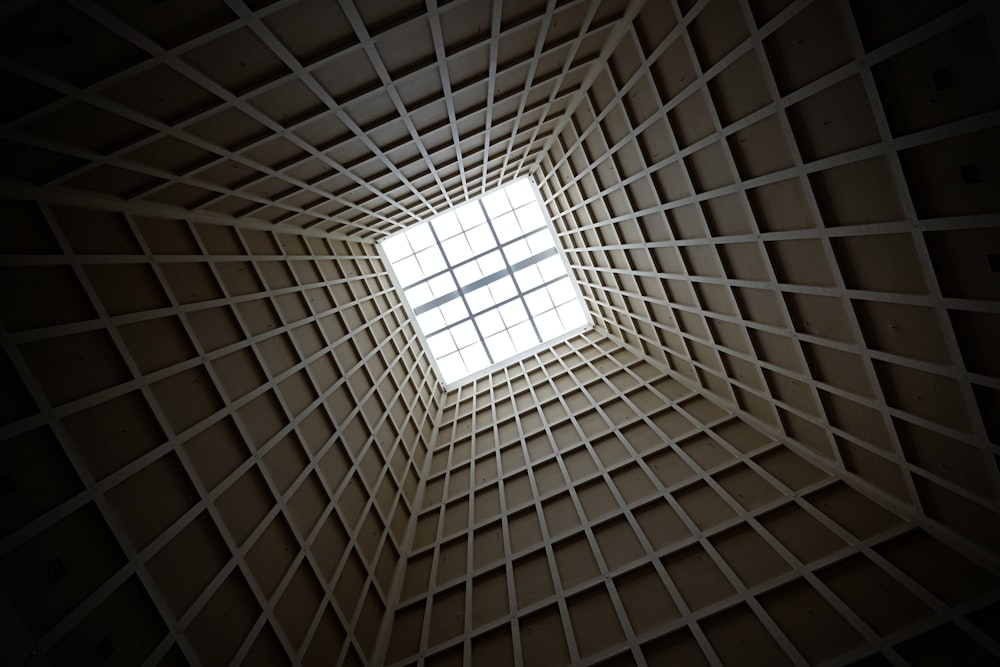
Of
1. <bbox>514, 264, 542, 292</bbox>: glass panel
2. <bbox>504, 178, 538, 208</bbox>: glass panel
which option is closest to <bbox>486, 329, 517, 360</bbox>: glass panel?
<bbox>514, 264, 542, 292</bbox>: glass panel

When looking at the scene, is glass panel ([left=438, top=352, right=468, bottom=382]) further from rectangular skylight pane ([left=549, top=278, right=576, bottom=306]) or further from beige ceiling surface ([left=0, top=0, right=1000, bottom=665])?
beige ceiling surface ([left=0, top=0, right=1000, bottom=665])

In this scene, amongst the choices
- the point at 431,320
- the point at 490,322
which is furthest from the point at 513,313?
the point at 431,320

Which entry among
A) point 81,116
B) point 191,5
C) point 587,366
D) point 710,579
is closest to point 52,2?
point 191,5

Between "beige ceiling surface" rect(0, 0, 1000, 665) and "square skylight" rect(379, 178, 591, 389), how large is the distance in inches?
379

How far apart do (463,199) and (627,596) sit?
16615 millimetres

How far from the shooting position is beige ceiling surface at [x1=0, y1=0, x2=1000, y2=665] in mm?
6848

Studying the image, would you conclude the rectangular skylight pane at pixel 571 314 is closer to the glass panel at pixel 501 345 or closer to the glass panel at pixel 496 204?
the glass panel at pixel 501 345

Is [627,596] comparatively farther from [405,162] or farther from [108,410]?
[405,162]

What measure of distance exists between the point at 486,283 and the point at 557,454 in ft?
41.1

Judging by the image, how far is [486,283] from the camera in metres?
27.5

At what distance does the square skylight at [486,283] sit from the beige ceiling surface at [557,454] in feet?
31.6

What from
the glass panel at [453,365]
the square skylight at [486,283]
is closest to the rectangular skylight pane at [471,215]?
the square skylight at [486,283]

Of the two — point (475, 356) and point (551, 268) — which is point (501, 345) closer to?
point (475, 356)

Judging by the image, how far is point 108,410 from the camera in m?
8.09
